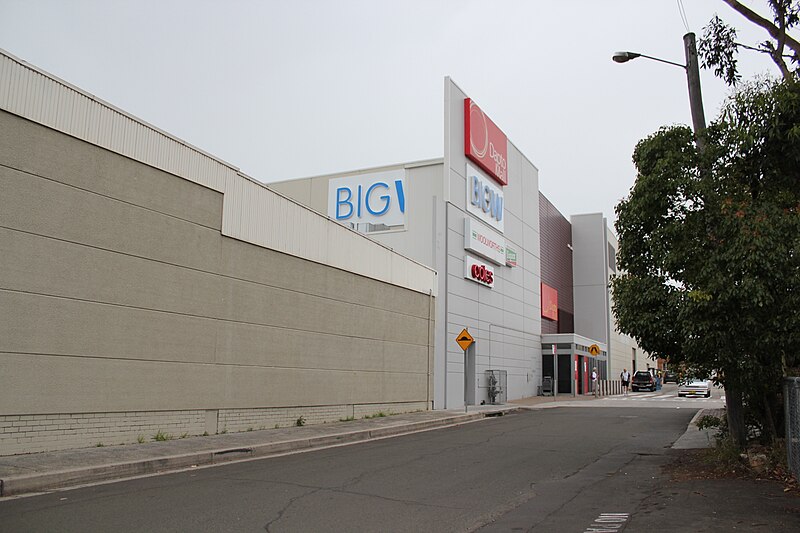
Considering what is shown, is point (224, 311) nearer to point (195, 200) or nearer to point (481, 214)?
point (195, 200)

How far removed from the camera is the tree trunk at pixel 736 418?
1193 centimetres

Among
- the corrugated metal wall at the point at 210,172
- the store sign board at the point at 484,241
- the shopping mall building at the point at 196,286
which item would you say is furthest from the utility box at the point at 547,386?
the corrugated metal wall at the point at 210,172

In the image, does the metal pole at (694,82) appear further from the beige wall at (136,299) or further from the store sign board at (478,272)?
the store sign board at (478,272)

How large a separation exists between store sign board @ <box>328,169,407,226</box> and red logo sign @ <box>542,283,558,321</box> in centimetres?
1849

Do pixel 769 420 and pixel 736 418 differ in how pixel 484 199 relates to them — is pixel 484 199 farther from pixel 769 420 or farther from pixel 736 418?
pixel 769 420

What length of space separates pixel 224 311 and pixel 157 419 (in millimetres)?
3035

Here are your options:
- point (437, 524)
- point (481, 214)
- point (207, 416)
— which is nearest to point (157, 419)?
point (207, 416)

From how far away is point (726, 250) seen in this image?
416 inches

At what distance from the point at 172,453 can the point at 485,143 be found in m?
25.0

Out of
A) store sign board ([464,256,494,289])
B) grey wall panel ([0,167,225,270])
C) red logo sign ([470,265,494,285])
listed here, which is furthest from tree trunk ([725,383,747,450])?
red logo sign ([470,265,494,285])

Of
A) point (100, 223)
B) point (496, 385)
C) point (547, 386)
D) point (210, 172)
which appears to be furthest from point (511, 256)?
point (100, 223)

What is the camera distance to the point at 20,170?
11711 mm

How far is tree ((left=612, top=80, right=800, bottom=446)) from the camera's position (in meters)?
10.2

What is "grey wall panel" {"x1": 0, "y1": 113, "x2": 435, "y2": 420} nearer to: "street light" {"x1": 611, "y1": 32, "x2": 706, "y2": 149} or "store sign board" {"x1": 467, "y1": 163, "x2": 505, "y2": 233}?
"street light" {"x1": 611, "y1": 32, "x2": 706, "y2": 149}
